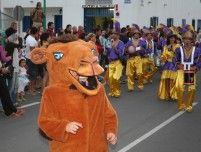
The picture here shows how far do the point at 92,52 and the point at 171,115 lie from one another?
6669mm

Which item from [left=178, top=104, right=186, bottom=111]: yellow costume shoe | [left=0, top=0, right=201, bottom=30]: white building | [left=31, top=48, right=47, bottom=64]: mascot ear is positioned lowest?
[left=178, top=104, right=186, bottom=111]: yellow costume shoe

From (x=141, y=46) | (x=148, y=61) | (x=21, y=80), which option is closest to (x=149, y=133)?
(x=21, y=80)

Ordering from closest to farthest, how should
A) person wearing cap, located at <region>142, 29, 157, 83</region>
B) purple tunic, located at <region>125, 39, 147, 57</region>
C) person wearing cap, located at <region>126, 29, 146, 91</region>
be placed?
person wearing cap, located at <region>126, 29, 146, 91</region> → purple tunic, located at <region>125, 39, 147, 57</region> → person wearing cap, located at <region>142, 29, 157, 83</region>

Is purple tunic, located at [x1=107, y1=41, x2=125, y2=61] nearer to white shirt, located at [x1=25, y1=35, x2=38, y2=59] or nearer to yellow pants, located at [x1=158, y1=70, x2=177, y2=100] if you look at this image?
yellow pants, located at [x1=158, y1=70, x2=177, y2=100]

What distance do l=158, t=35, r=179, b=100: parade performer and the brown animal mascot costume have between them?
8.30m

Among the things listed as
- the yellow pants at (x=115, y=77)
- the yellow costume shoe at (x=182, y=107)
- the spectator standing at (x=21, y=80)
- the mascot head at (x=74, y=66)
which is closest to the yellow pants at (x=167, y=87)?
the yellow pants at (x=115, y=77)

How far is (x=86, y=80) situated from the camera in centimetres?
435

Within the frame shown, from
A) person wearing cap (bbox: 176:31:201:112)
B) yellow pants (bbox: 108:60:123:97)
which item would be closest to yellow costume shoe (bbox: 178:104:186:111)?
person wearing cap (bbox: 176:31:201:112)

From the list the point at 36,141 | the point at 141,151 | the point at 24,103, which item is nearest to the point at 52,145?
the point at 141,151

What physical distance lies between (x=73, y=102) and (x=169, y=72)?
879 centimetres

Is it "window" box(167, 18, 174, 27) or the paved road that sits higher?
"window" box(167, 18, 174, 27)

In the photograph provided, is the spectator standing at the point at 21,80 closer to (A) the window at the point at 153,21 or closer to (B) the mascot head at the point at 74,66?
(B) the mascot head at the point at 74,66

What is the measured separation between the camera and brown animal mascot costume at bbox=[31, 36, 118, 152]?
14.0 feet

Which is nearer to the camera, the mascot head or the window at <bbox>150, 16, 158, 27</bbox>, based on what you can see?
the mascot head
